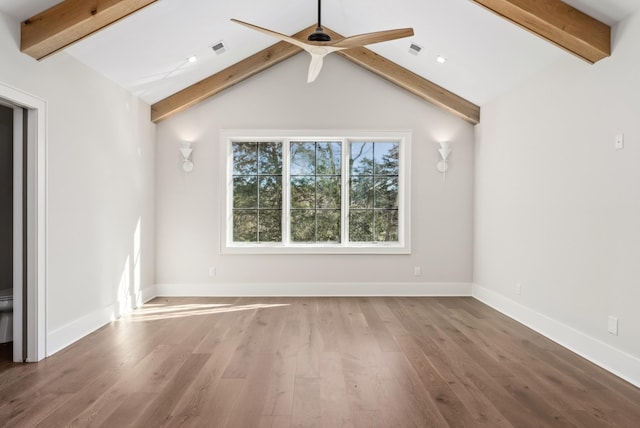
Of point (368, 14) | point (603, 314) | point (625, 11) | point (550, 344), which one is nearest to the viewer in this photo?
point (625, 11)

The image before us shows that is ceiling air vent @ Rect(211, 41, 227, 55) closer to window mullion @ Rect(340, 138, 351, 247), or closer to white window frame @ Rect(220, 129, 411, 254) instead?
white window frame @ Rect(220, 129, 411, 254)

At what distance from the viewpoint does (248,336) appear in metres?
3.78

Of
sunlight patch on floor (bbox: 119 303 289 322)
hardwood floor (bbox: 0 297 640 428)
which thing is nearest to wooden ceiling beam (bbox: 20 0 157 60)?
hardwood floor (bbox: 0 297 640 428)

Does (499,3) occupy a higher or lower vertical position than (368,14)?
lower

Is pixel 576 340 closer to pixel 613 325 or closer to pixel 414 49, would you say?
pixel 613 325

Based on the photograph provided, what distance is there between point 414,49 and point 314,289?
3260 millimetres

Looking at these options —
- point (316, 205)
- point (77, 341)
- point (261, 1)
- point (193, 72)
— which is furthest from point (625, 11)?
point (77, 341)

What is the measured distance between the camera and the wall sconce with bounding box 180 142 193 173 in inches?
214

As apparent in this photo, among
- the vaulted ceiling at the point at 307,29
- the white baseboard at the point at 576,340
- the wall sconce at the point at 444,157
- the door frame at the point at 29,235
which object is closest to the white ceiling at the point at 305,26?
the vaulted ceiling at the point at 307,29

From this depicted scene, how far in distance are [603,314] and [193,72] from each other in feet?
15.7

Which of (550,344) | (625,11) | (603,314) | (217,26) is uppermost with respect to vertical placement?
(217,26)

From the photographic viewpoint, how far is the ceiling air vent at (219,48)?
4.46 metres

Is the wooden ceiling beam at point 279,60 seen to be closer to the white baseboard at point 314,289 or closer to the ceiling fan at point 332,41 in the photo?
the ceiling fan at point 332,41

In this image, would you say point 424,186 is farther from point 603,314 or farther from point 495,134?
point 603,314
